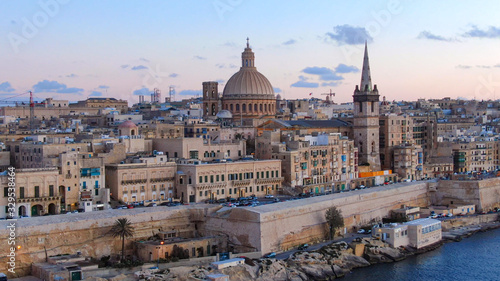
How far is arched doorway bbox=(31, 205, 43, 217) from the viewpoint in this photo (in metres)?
34.8

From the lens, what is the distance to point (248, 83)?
61656 mm

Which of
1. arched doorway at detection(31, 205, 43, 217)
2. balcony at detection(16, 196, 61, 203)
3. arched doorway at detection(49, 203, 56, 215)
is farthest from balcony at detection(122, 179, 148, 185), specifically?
arched doorway at detection(31, 205, 43, 217)

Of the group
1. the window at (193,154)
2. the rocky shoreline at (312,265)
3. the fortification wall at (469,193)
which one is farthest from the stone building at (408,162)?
the window at (193,154)

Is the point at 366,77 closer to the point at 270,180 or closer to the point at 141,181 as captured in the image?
the point at 270,180

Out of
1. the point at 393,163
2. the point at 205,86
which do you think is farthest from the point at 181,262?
the point at 205,86

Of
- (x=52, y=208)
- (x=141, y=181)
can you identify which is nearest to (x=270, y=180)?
(x=141, y=181)

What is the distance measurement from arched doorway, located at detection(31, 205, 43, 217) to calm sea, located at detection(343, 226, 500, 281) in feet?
48.4

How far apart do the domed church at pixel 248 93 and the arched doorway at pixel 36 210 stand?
27262mm

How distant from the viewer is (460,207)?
47.2m

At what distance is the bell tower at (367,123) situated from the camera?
56719mm

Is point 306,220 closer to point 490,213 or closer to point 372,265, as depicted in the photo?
point 372,265

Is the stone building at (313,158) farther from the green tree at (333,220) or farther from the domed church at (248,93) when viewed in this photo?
the domed church at (248,93)

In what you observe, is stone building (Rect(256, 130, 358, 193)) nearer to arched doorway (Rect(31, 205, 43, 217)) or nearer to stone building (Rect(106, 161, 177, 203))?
stone building (Rect(106, 161, 177, 203))

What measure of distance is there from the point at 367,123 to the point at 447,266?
23255mm
